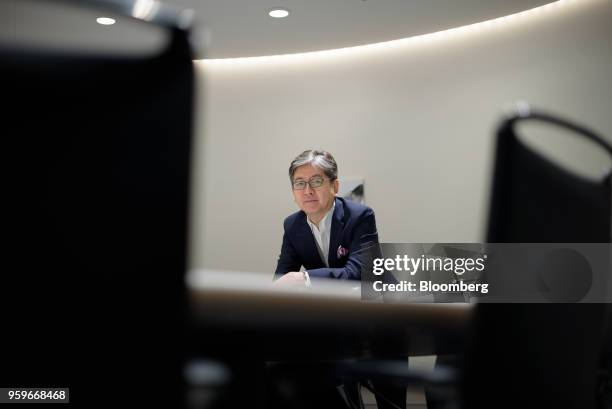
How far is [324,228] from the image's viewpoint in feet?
10.1

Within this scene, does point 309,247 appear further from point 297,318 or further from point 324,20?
point 324,20

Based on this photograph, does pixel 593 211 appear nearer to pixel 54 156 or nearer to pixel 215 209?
pixel 54 156

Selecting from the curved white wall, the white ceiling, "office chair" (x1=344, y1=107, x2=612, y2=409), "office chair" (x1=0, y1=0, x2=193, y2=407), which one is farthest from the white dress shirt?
"office chair" (x1=0, y1=0, x2=193, y2=407)

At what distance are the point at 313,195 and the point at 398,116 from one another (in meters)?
3.54

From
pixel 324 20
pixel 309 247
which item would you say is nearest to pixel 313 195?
pixel 309 247

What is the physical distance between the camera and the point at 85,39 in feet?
2.00

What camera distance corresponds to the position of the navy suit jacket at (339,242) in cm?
293

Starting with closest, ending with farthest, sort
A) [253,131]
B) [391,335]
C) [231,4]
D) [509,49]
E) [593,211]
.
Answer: [593,211] → [391,335] → [231,4] → [509,49] → [253,131]

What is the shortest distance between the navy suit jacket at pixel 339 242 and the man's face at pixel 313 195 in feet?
0.21

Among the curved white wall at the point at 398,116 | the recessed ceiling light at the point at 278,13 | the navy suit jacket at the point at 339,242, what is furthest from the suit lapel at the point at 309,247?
the recessed ceiling light at the point at 278,13

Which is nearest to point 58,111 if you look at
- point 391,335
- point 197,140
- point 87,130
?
point 87,130

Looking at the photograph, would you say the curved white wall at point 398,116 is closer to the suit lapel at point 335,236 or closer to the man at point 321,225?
the man at point 321,225

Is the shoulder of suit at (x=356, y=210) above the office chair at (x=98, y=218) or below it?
above

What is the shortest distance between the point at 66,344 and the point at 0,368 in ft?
0.22
